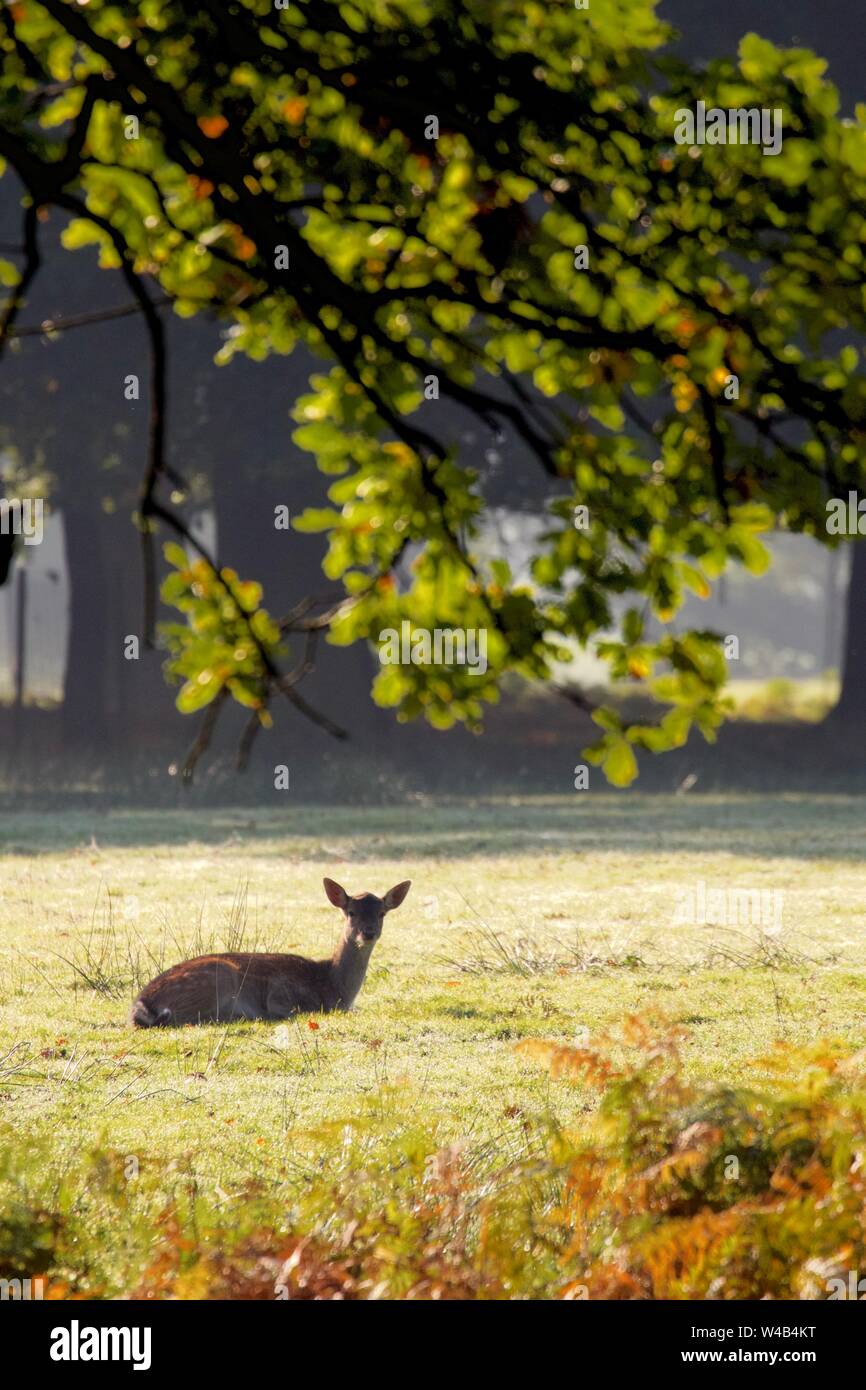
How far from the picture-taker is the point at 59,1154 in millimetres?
8602

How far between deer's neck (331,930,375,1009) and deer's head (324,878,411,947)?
0.08 m

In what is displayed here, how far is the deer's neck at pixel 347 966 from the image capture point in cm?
1202

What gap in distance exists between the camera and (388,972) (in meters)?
13.5

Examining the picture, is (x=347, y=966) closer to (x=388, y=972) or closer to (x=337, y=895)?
(x=337, y=895)

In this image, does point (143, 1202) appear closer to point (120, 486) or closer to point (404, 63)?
point (404, 63)

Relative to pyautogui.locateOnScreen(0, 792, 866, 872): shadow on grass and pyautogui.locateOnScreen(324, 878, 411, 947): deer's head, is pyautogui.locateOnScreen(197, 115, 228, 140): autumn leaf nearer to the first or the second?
pyautogui.locateOnScreen(324, 878, 411, 947): deer's head

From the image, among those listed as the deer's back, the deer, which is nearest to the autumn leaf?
the deer

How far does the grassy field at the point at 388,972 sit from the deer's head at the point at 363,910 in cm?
Answer: 61

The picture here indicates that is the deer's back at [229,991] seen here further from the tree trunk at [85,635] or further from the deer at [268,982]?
the tree trunk at [85,635]

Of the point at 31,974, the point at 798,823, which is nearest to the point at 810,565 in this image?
the point at 798,823

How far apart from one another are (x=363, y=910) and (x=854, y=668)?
77.8ft

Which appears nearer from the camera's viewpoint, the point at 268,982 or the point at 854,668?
the point at 268,982

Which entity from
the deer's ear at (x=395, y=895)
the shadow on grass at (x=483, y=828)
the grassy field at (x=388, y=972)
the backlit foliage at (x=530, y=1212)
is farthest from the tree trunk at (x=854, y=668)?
the backlit foliage at (x=530, y=1212)

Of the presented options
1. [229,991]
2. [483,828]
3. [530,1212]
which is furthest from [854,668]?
[530,1212]
